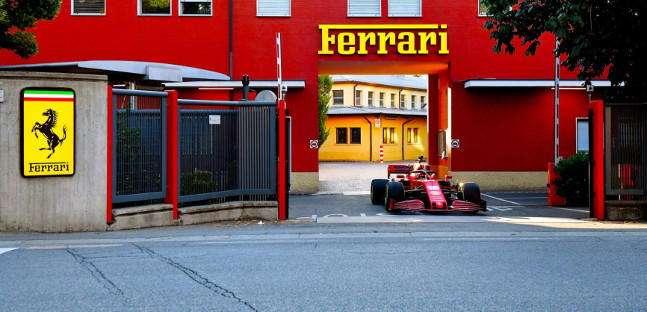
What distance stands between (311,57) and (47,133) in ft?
39.6

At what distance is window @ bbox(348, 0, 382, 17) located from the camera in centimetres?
2167

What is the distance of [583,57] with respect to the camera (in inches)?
556

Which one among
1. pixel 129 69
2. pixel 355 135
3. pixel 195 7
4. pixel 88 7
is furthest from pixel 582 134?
pixel 355 135

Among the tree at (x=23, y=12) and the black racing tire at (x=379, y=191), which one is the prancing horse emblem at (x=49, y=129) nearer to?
the tree at (x=23, y=12)

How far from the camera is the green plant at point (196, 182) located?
1181 cm

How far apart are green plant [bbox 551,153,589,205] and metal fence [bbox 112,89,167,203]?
9824mm

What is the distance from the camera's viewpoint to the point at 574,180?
1609cm

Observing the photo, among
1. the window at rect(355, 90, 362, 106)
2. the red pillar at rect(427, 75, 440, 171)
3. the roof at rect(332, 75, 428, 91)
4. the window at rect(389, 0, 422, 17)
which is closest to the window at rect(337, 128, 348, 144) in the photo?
the window at rect(355, 90, 362, 106)

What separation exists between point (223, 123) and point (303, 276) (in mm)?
5948

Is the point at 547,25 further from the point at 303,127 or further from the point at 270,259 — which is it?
the point at 303,127

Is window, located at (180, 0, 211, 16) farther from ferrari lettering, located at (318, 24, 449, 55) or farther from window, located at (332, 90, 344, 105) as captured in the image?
window, located at (332, 90, 344, 105)

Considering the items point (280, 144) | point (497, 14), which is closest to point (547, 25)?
A: point (497, 14)

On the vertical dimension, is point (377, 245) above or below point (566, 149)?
below

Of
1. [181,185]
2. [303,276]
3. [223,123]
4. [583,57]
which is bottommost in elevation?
[303,276]
